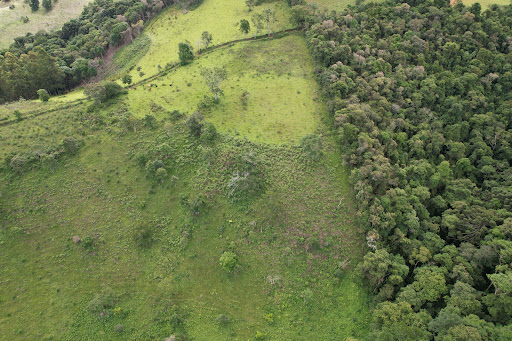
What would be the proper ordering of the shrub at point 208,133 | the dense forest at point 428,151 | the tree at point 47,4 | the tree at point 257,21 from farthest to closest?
the tree at point 47,4 < the tree at point 257,21 < the shrub at point 208,133 < the dense forest at point 428,151

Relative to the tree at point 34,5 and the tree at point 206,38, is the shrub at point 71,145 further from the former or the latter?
the tree at point 34,5

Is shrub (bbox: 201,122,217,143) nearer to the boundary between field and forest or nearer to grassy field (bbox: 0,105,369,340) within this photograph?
grassy field (bbox: 0,105,369,340)

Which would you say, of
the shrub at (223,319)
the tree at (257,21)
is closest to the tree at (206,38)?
the tree at (257,21)

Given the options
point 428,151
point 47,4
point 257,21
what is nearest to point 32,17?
point 47,4

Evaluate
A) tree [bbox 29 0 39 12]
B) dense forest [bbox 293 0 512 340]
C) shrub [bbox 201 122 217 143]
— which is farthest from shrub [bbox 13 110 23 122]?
tree [bbox 29 0 39 12]

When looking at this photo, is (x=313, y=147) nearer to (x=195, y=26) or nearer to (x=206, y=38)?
(x=206, y=38)
